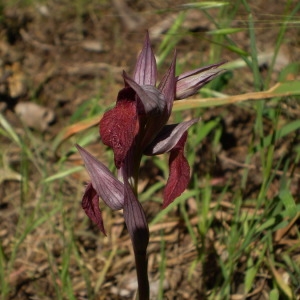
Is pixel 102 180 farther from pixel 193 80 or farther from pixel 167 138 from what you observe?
pixel 193 80

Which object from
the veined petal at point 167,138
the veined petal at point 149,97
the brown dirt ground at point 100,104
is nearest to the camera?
the veined petal at point 149,97

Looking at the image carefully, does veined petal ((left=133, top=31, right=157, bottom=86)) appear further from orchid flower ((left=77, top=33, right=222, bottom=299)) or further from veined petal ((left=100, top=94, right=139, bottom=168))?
veined petal ((left=100, top=94, right=139, bottom=168))

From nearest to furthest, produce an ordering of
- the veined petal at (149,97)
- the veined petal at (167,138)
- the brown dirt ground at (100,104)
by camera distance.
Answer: the veined petal at (149,97), the veined petal at (167,138), the brown dirt ground at (100,104)

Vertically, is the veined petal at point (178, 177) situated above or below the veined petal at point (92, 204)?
above

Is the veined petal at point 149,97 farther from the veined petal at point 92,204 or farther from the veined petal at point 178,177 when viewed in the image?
the veined petal at point 92,204

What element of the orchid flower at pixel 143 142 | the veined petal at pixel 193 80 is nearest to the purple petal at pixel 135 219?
the orchid flower at pixel 143 142
